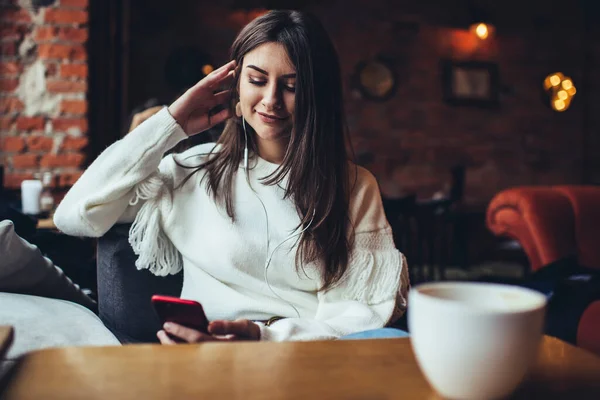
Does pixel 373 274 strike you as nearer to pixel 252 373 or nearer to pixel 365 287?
pixel 365 287

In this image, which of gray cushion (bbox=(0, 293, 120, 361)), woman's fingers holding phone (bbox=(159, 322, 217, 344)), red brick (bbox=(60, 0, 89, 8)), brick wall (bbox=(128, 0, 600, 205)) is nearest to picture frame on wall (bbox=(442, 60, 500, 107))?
brick wall (bbox=(128, 0, 600, 205))

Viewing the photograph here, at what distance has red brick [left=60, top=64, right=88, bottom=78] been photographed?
2843 millimetres

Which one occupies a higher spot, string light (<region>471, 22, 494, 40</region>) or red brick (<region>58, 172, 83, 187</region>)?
string light (<region>471, 22, 494, 40</region>)

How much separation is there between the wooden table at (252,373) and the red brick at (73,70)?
2506mm

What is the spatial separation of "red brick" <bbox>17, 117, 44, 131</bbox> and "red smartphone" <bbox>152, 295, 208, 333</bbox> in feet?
7.56

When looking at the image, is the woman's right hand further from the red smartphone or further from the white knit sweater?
the red smartphone

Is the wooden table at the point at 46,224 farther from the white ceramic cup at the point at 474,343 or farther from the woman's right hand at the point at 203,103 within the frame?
the white ceramic cup at the point at 474,343

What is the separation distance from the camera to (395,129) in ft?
18.5

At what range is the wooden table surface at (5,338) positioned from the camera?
0.55 meters

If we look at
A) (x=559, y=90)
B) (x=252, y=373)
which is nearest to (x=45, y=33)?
(x=252, y=373)

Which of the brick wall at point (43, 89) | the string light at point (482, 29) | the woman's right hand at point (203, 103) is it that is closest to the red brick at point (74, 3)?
the brick wall at point (43, 89)

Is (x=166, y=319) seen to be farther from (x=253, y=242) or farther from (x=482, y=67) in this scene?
(x=482, y=67)

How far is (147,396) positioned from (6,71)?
2.70 m

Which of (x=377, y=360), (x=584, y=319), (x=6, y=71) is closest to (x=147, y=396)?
(x=377, y=360)
